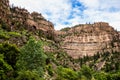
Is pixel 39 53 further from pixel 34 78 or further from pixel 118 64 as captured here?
pixel 118 64

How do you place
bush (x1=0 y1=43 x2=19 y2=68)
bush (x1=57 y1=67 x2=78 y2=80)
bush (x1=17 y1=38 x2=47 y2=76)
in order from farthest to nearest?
bush (x1=57 y1=67 x2=78 y2=80)
bush (x1=0 y1=43 x2=19 y2=68)
bush (x1=17 y1=38 x2=47 y2=76)

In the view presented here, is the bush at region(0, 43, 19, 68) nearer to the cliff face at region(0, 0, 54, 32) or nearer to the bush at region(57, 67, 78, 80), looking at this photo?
the bush at region(57, 67, 78, 80)

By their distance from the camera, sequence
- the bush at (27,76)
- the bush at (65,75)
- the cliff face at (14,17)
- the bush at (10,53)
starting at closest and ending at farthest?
1. the bush at (27,76)
2. the bush at (10,53)
3. the bush at (65,75)
4. the cliff face at (14,17)

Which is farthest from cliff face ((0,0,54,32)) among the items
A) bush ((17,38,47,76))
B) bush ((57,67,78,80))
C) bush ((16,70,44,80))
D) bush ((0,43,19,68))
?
bush ((16,70,44,80))

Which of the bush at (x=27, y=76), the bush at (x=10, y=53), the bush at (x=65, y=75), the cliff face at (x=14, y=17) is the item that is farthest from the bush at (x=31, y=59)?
the cliff face at (x=14, y=17)

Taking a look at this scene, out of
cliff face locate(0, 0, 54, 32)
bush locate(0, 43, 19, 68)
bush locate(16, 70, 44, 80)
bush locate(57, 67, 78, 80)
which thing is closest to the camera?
bush locate(16, 70, 44, 80)

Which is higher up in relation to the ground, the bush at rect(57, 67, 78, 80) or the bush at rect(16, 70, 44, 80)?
the bush at rect(16, 70, 44, 80)

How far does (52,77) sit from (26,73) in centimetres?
2808

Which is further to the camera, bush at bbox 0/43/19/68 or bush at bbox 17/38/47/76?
bush at bbox 0/43/19/68

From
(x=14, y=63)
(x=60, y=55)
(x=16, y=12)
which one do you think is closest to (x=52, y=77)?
(x=14, y=63)

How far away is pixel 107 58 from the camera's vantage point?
199 metres

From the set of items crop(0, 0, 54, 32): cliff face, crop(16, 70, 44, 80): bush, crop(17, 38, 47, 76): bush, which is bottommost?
crop(16, 70, 44, 80): bush

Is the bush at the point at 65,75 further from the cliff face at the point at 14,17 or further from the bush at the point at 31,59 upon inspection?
the cliff face at the point at 14,17

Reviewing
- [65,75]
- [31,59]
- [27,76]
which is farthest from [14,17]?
[27,76]
